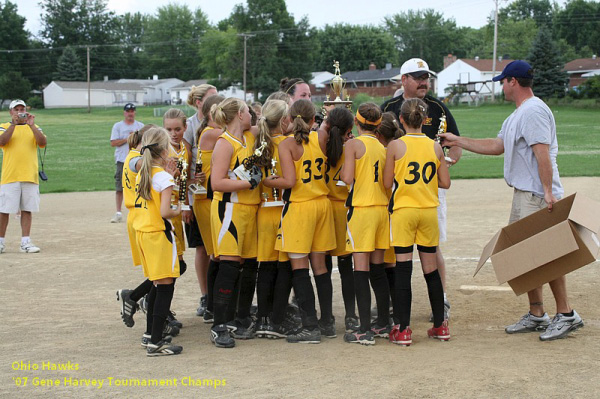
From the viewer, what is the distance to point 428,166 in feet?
19.2

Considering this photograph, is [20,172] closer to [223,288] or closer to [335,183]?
[223,288]

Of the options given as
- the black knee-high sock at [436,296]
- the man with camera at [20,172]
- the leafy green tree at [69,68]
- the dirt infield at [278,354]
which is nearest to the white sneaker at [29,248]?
the man with camera at [20,172]

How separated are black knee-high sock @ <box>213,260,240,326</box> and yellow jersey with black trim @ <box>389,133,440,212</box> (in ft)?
4.93

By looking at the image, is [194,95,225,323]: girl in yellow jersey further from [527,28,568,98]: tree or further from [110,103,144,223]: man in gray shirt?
[527,28,568,98]: tree

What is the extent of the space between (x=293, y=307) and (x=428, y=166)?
205cm

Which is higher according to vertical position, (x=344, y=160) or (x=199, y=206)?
(x=344, y=160)

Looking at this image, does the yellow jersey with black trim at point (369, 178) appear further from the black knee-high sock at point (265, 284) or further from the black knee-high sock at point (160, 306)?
the black knee-high sock at point (160, 306)

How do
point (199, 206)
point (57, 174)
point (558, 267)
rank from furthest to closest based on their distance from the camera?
point (57, 174) → point (199, 206) → point (558, 267)

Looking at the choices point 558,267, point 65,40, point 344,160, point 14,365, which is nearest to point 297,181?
point 344,160

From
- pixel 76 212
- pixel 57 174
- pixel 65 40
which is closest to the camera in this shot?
pixel 76 212

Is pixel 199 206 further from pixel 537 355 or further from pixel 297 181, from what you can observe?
pixel 537 355

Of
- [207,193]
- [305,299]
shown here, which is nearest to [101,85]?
[207,193]

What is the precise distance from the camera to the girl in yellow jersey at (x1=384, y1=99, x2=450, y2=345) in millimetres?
5832

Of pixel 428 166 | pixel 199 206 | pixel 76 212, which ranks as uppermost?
pixel 428 166
